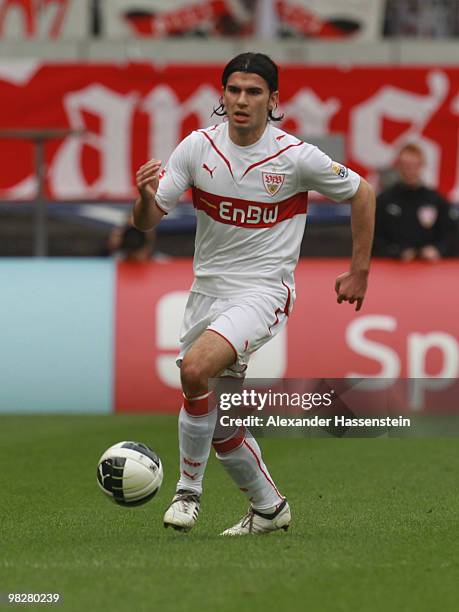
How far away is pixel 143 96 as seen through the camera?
661 inches

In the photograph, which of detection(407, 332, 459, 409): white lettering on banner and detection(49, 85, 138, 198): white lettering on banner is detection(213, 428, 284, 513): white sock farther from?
detection(49, 85, 138, 198): white lettering on banner

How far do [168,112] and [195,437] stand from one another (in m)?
11.0

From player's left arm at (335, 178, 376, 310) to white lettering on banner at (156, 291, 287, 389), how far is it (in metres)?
5.48

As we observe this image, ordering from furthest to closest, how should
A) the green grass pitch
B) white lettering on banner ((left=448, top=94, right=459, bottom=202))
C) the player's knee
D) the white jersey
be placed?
white lettering on banner ((left=448, top=94, right=459, bottom=202))
the white jersey
the player's knee
the green grass pitch

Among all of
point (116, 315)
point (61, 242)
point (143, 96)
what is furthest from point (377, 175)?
point (116, 315)

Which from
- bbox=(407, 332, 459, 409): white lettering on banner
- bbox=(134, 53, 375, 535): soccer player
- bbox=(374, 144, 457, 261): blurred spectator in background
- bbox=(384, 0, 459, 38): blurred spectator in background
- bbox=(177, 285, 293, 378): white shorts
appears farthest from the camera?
bbox=(384, 0, 459, 38): blurred spectator in background

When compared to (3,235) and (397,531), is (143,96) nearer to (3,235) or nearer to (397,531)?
(3,235)

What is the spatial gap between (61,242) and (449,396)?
7583 millimetres

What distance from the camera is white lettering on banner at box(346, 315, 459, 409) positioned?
11.9 m

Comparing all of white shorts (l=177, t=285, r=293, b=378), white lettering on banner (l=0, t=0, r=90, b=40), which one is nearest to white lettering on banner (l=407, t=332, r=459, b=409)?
white shorts (l=177, t=285, r=293, b=378)

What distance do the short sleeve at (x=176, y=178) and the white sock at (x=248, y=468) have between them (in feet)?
3.62

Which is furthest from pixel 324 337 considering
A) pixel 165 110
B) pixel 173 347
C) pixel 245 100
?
pixel 245 100

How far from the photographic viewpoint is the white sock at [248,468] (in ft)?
20.7

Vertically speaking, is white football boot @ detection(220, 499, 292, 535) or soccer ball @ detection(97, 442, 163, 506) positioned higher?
soccer ball @ detection(97, 442, 163, 506)
